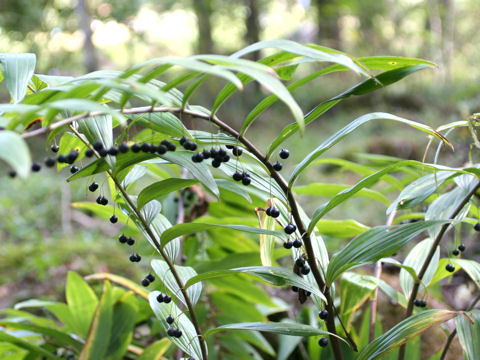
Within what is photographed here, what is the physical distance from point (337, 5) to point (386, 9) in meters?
0.94

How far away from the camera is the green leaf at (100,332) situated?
1.38m

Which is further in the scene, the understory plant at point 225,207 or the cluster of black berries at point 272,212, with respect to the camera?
the cluster of black berries at point 272,212

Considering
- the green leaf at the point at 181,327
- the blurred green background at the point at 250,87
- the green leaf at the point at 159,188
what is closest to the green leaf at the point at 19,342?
the green leaf at the point at 181,327

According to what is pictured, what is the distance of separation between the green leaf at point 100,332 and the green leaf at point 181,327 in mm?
384

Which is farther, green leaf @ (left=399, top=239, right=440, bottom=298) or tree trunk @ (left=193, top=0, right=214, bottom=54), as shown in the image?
tree trunk @ (left=193, top=0, right=214, bottom=54)

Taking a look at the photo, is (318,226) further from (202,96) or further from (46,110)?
(202,96)

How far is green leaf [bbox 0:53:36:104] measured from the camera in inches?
29.4

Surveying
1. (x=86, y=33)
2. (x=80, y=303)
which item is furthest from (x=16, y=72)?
(x=86, y=33)

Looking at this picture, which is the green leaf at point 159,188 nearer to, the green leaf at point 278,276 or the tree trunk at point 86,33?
the green leaf at point 278,276

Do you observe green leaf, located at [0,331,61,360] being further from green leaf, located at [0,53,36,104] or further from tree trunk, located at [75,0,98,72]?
tree trunk, located at [75,0,98,72]

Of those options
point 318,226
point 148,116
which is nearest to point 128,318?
point 318,226

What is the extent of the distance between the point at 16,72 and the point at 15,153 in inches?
13.8

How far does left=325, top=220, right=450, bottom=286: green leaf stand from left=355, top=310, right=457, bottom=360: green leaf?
6.8 inches

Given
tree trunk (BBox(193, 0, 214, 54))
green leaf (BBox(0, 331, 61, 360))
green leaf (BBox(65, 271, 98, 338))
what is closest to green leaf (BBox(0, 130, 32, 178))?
green leaf (BBox(0, 331, 61, 360))
